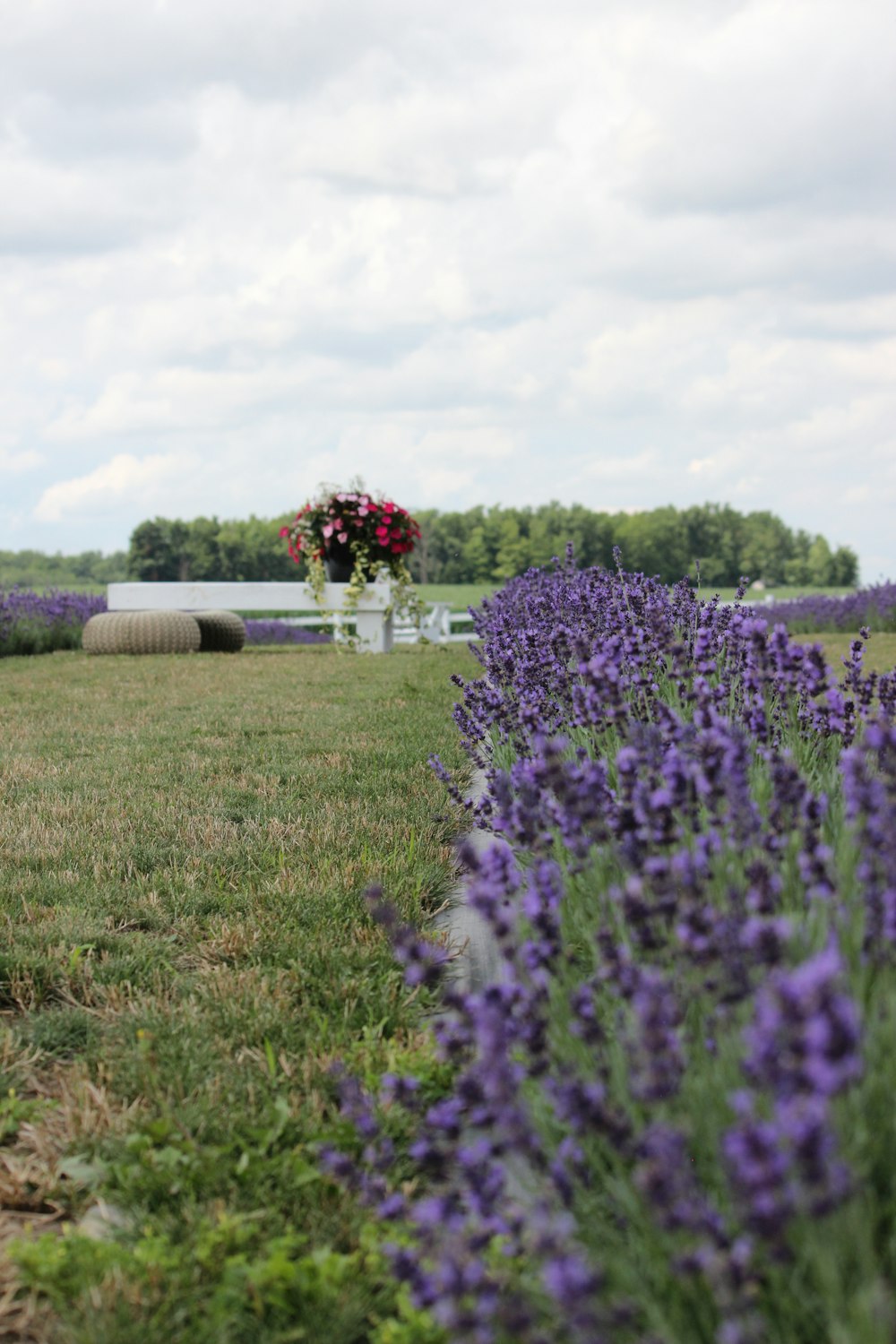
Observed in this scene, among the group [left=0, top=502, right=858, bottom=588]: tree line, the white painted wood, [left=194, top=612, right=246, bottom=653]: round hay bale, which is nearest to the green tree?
[left=0, top=502, right=858, bottom=588]: tree line

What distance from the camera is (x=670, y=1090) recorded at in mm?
1475

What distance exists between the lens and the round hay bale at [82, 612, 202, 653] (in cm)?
1230

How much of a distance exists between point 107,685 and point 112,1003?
22.3 feet

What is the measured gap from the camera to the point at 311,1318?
1675mm

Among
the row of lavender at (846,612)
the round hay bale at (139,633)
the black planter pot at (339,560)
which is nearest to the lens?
the round hay bale at (139,633)

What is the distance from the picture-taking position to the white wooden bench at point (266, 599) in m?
13.7

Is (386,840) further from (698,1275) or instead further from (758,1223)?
(758,1223)

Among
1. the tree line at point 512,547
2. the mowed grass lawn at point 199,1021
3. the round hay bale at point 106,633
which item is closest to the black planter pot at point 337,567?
the round hay bale at point 106,633

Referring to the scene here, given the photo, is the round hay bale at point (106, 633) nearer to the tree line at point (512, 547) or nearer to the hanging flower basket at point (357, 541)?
the hanging flower basket at point (357, 541)

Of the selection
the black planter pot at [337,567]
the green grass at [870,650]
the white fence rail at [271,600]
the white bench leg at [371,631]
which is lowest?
the green grass at [870,650]

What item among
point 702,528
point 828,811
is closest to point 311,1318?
point 828,811

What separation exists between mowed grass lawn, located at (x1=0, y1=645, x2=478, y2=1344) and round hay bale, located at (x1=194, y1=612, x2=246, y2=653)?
767cm

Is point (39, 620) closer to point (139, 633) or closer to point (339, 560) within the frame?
point (139, 633)

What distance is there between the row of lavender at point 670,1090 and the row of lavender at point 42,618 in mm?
11612
